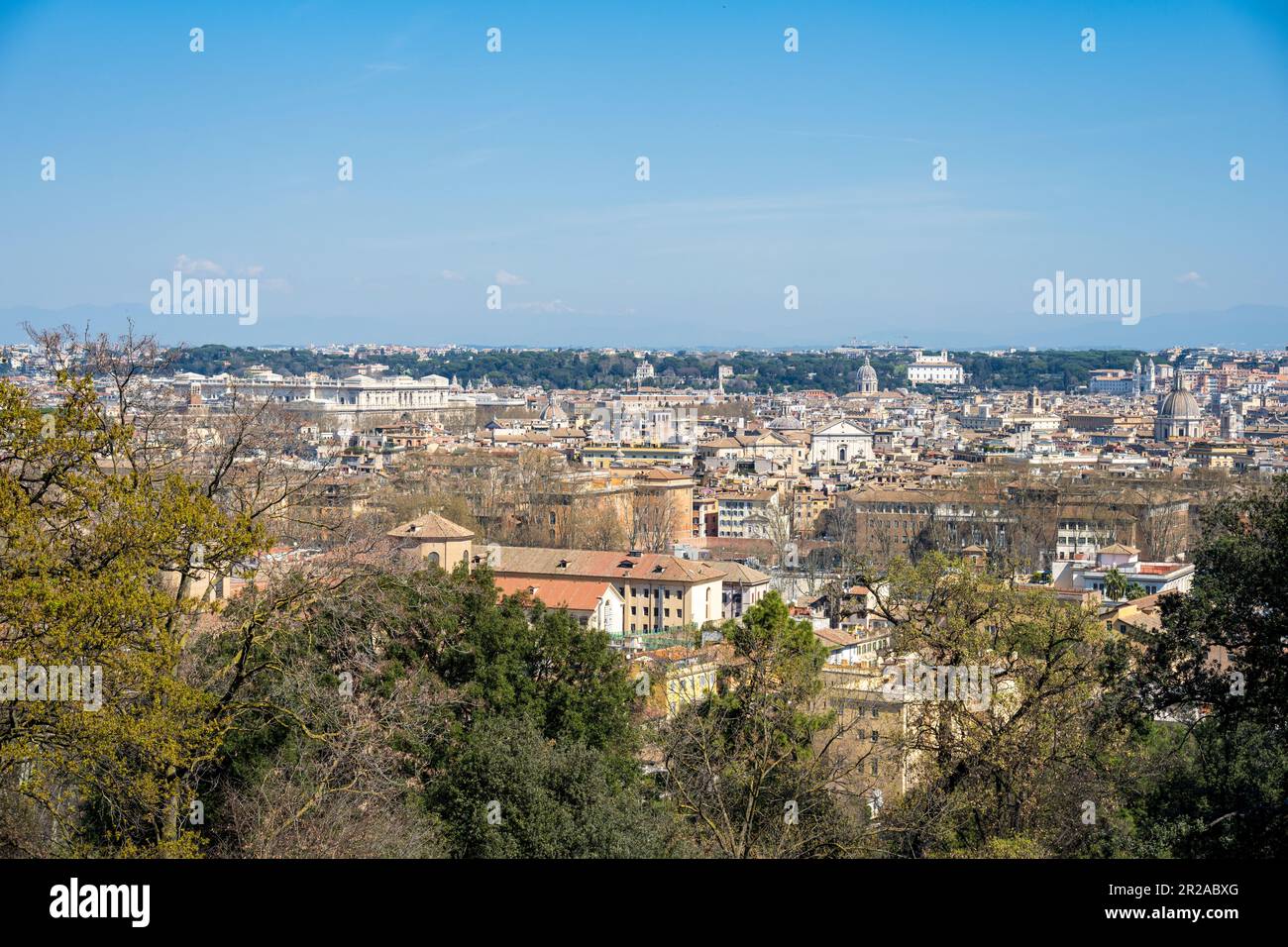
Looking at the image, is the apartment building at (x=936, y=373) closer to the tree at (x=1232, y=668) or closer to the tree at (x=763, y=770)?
the tree at (x=763, y=770)

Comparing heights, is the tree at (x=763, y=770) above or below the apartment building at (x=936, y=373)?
below

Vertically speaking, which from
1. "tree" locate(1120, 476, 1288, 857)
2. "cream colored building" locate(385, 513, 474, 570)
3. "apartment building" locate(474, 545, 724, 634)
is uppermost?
"tree" locate(1120, 476, 1288, 857)

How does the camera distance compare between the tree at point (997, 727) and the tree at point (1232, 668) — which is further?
the tree at point (997, 727)

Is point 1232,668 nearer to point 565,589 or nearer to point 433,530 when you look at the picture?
point 565,589

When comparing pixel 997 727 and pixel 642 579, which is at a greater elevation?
pixel 997 727

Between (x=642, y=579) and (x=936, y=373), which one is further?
(x=936, y=373)

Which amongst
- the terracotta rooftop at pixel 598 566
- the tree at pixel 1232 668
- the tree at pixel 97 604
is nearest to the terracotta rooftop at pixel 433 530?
the terracotta rooftop at pixel 598 566

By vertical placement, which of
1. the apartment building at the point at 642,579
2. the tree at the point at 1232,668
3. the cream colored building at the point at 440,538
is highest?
the tree at the point at 1232,668

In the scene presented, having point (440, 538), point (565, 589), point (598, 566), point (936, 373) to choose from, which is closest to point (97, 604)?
point (440, 538)

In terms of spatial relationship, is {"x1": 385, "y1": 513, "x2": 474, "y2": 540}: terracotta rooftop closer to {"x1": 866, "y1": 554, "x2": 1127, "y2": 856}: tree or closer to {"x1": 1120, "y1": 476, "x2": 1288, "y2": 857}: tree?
{"x1": 866, "y1": 554, "x2": 1127, "y2": 856}: tree

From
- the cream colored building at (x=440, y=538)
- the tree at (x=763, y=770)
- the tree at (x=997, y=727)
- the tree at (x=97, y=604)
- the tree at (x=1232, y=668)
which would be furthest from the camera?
the cream colored building at (x=440, y=538)

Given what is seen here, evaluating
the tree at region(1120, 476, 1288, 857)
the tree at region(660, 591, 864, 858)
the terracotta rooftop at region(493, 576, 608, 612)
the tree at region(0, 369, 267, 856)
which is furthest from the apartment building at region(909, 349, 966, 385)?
the tree at region(0, 369, 267, 856)
